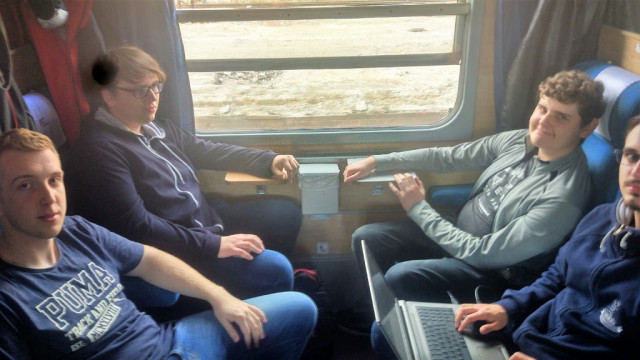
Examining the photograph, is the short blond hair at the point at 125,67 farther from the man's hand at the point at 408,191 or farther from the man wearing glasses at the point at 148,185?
the man's hand at the point at 408,191

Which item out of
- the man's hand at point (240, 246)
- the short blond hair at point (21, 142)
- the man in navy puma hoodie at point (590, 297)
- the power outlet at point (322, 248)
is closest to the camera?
the short blond hair at point (21, 142)

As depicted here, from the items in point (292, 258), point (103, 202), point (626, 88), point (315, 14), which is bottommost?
point (292, 258)

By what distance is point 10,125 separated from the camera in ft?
4.34

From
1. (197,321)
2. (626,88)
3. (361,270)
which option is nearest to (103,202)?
(197,321)

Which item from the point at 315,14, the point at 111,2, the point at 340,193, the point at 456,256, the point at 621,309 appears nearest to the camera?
the point at 621,309

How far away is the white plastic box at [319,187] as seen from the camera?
2.21m

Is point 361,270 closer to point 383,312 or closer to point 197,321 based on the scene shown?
point 383,312

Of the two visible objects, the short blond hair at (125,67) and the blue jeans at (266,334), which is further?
the short blond hair at (125,67)

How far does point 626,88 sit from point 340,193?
1268 millimetres

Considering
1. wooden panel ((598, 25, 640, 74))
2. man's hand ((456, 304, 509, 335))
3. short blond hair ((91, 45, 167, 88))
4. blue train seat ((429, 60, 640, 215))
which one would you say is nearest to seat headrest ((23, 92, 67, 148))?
short blond hair ((91, 45, 167, 88))

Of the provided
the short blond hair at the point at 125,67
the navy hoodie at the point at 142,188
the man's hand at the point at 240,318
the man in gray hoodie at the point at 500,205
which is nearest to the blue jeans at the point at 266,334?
the man's hand at the point at 240,318

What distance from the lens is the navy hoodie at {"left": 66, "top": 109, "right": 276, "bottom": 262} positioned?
1.60 meters

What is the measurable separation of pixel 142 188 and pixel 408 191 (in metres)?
1.04

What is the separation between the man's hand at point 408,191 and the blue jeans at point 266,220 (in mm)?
535
